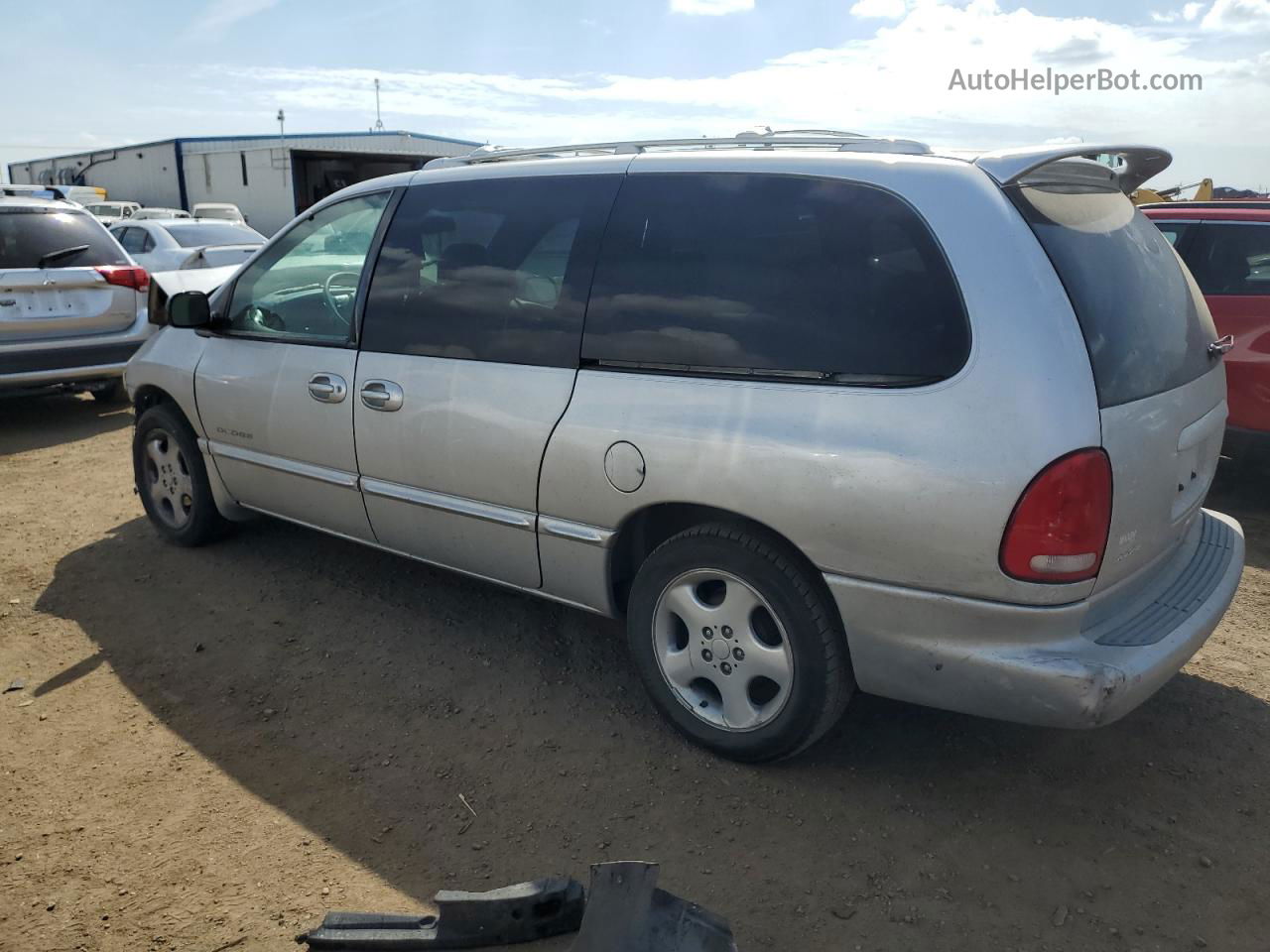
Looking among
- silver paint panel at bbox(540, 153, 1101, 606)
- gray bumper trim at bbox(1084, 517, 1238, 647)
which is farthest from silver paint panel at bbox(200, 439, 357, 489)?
gray bumper trim at bbox(1084, 517, 1238, 647)

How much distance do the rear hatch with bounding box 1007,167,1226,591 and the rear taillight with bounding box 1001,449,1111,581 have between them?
0.06m

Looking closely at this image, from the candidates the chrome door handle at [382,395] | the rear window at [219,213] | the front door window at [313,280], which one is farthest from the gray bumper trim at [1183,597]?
the rear window at [219,213]

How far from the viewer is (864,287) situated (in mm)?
2732

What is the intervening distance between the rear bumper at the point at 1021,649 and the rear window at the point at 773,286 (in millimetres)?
A: 623

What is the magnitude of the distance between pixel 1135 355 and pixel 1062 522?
597 millimetres

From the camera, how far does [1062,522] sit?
2473 mm

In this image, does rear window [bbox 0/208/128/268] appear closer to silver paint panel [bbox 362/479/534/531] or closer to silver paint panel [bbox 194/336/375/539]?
silver paint panel [bbox 194/336/375/539]

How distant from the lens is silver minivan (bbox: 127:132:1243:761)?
2537mm

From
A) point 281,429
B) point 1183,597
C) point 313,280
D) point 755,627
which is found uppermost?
point 313,280

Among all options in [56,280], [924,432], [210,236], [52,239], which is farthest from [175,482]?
[210,236]

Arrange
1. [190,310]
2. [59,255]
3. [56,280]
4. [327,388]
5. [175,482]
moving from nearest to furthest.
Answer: [327,388] < [190,310] < [175,482] < [56,280] < [59,255]

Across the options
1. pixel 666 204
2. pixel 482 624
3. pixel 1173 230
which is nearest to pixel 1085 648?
pixel 666 204

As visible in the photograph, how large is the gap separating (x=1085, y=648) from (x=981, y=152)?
141 cm

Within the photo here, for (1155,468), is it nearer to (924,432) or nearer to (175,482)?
(924,432)
